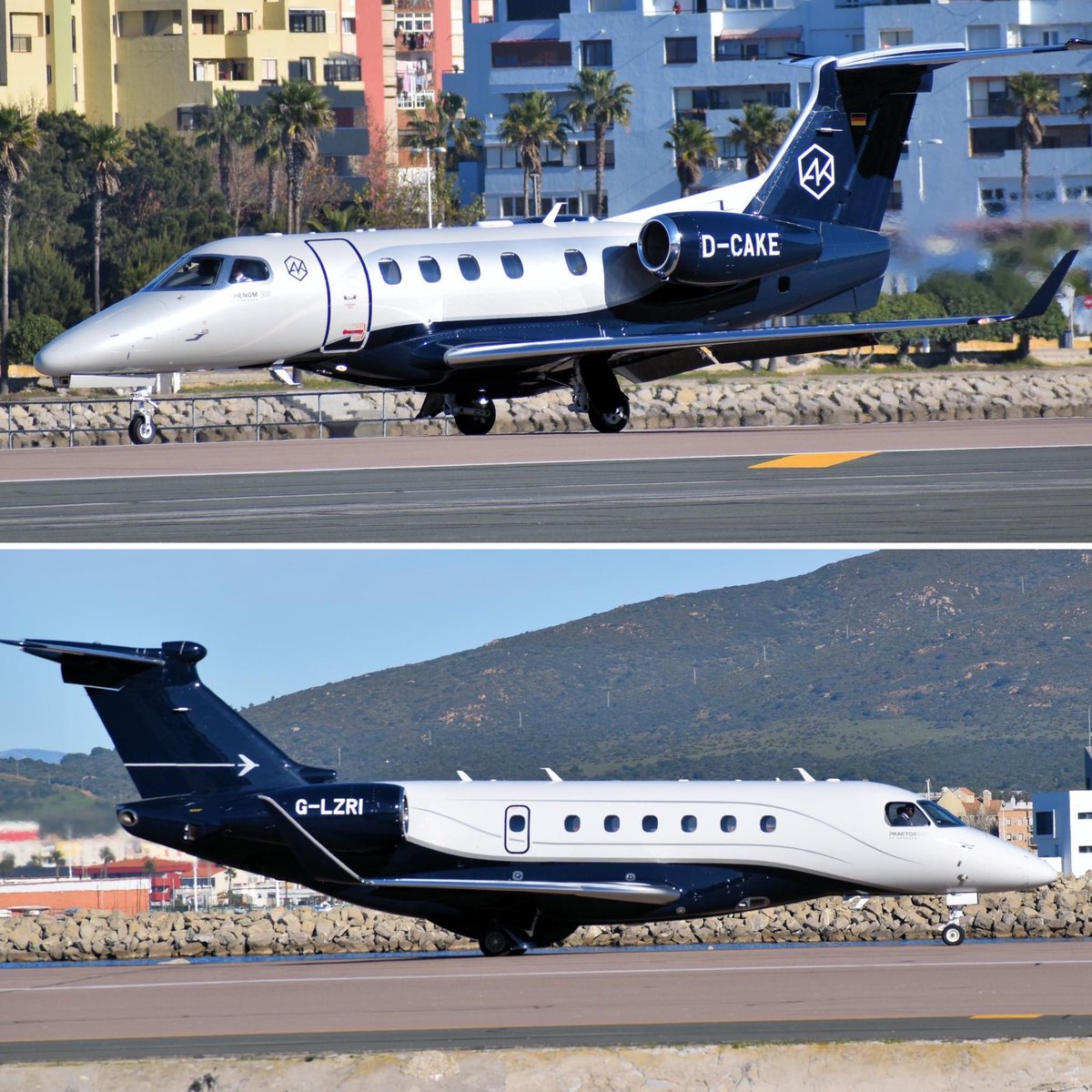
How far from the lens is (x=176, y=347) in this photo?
2530 cm

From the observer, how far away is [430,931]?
33.4 metres

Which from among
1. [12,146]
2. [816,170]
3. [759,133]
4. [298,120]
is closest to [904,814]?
[816,170]

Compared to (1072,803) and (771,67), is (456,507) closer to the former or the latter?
(1072,803)

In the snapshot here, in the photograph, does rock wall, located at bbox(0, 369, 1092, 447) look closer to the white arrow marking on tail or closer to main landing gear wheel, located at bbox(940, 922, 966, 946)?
the white arrow marking on tail

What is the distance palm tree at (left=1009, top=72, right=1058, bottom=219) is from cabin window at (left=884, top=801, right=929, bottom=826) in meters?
53.5

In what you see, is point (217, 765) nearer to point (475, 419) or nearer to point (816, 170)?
point (475, 419)

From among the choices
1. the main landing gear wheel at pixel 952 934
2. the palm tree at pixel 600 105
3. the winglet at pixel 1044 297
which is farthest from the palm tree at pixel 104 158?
the main landing gear wheel at pixel 952 934

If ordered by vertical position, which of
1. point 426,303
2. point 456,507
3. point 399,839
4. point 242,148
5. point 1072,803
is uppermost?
point 242,148

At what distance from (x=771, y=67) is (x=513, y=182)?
14653 millimetres

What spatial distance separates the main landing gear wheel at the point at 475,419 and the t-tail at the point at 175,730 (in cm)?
583

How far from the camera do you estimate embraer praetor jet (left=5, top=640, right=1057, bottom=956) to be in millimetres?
23891

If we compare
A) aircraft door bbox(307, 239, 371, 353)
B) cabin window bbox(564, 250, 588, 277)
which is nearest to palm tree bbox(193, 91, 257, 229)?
cabin window bbox(564, 250, 588, 277)

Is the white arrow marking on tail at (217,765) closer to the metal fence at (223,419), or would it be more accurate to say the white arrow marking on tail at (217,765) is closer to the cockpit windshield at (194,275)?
the cockpit windshield at (194,275)

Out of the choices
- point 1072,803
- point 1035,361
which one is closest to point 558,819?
point 1072,803
